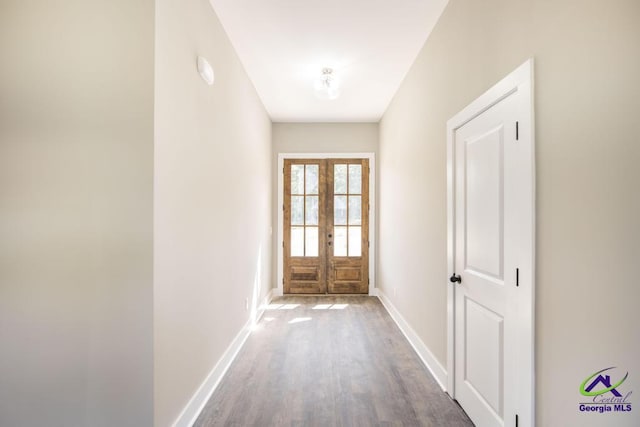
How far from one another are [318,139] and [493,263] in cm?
394

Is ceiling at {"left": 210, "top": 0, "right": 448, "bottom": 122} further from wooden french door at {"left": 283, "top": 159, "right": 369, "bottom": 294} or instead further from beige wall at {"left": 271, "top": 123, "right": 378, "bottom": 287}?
wooden french door at {"left": 283, "top": 159, "right": 369, "bottom": 294}

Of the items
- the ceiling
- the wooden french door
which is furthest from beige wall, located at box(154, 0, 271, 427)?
the wooden french door

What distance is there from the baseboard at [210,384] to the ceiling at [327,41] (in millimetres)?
2734

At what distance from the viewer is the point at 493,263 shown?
1734 millimetres

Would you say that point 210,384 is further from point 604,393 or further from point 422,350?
Answer: point 604,393

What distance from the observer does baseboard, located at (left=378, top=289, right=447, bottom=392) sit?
2.43 m

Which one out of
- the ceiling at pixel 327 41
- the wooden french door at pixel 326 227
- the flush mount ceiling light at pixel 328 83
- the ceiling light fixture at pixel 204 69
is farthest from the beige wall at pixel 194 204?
the wooden french door at pixel 326 227

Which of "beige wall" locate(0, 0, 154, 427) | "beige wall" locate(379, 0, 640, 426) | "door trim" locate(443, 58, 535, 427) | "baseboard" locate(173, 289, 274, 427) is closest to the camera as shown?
"beige wall" locate(379, 0, 640, 426)

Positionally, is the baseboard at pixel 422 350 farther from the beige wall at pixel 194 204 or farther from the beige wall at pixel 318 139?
Answer: the beige wall at pixel 318 139

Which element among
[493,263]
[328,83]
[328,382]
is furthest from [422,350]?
[328,83]

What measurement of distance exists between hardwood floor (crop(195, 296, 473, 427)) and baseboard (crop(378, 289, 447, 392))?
0.17 ft

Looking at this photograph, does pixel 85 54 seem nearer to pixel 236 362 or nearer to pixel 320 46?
pixel 320 46

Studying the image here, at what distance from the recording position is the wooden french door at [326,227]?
521 cm

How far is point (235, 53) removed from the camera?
9.93ft
